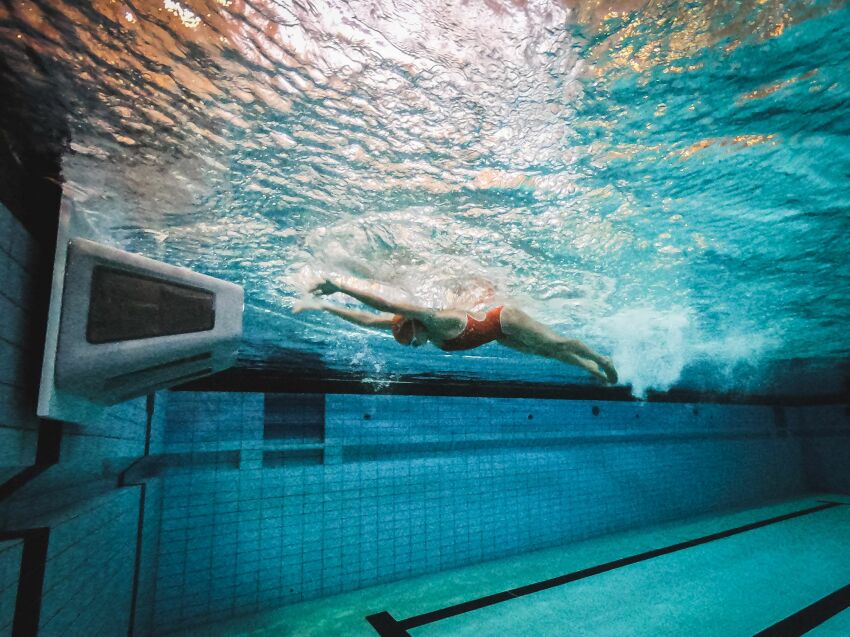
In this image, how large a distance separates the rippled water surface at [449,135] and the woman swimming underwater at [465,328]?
0.74 metres

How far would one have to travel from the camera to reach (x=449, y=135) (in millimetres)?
3289

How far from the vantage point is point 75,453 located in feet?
10.6

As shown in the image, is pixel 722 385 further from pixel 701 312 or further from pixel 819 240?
pixel 819 240

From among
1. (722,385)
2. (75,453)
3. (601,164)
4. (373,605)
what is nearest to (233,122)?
(75,453)

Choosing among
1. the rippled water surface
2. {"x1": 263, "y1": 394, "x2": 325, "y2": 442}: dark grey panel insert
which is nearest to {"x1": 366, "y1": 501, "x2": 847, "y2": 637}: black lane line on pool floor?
{"x1": 263, "y1": 394, "x2": 325, "y2": 442}: dark grey panel insert

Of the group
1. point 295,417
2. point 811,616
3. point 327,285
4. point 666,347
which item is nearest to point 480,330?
point 327,285

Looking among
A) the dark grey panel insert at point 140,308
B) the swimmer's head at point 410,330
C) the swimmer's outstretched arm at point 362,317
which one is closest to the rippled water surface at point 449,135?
the swimmer's outstretched arm at point 362,317

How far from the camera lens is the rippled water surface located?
2.42 m

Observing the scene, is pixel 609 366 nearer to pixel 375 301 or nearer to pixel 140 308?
pixel 375 301

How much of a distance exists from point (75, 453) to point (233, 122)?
9.22ft

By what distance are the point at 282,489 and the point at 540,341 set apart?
5122 millimetres

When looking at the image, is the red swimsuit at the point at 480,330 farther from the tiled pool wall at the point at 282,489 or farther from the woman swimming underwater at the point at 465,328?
the tiled pool wall at the point at 282,489

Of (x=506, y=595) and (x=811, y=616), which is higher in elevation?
(x=811, y=616)

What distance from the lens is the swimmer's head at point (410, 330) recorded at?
4805 millimetres
